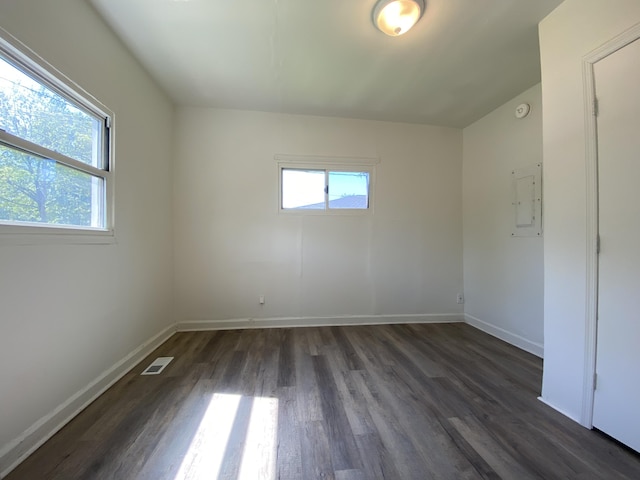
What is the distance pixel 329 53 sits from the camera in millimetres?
1992

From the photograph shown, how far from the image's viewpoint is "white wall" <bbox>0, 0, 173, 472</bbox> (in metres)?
1.19

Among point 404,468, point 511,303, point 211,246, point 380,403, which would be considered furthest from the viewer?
point 211,246

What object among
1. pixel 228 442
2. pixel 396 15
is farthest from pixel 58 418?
pixel 396 15

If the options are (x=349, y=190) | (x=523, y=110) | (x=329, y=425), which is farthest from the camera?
(x=349, y=190)

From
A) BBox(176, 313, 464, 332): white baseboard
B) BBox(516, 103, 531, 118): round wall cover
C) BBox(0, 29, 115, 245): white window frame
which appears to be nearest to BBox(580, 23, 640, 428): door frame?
A: BBox(516, 103, 531, 118): round wall cover

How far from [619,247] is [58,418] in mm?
3282

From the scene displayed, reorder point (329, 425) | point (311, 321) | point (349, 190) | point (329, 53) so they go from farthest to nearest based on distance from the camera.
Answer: point (349, 190) → point (311, 321) → point (329, 53) → point (329, 425)

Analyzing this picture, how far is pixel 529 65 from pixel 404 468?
3.15 metres

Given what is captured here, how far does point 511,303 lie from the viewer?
103 inches

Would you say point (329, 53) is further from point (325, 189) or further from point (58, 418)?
point (58, 418)

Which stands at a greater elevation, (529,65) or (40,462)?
(529,65)

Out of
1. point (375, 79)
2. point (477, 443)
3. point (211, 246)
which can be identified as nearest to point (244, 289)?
point (211, 246)

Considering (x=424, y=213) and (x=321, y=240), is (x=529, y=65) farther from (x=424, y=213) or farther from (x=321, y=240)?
(x=321, y=240)

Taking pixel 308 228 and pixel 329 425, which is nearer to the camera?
pixel 329 425
